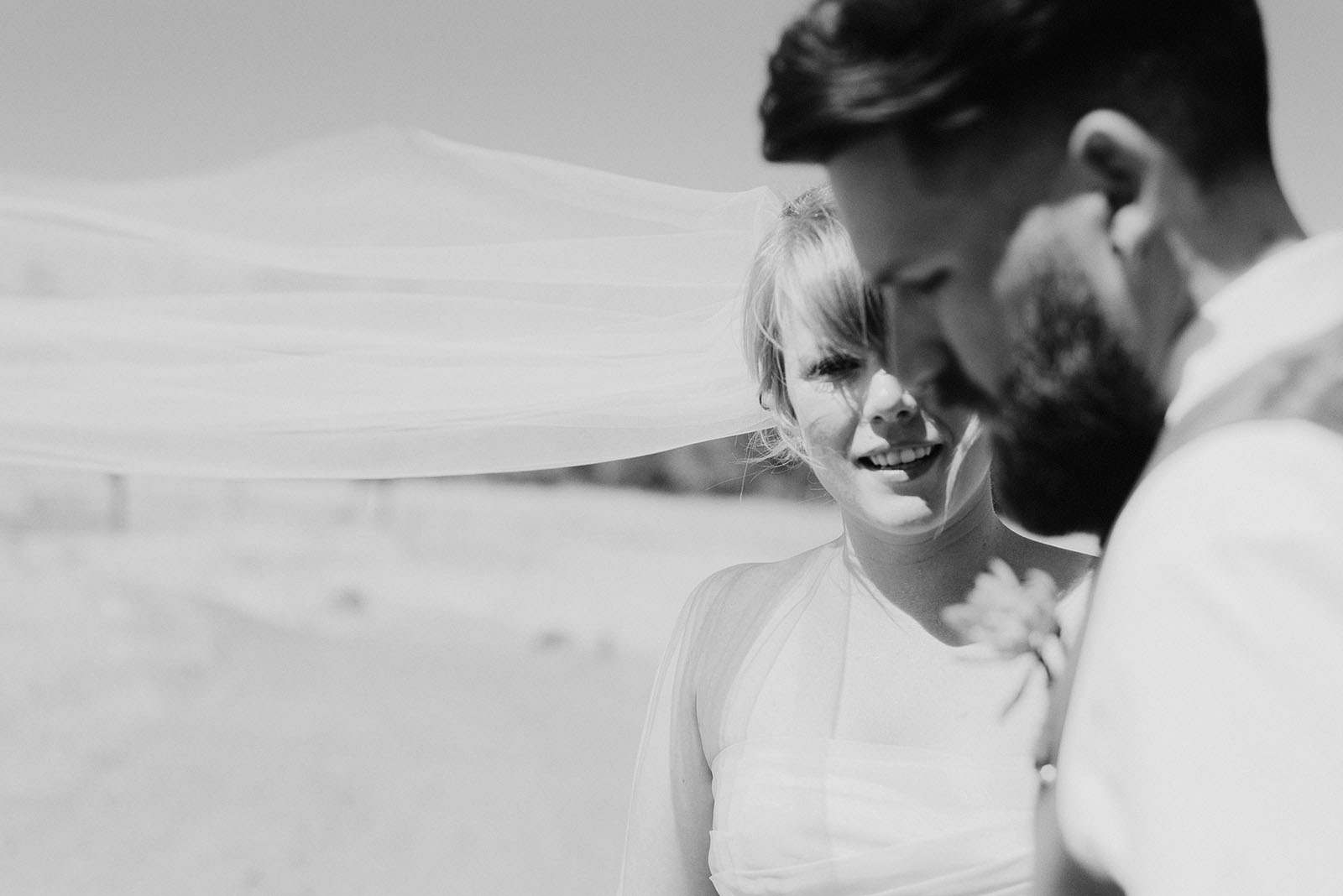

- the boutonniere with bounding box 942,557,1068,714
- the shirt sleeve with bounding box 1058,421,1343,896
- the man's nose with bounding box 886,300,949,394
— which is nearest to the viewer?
the shirt sleeve with bounding box 1058,421,1343,896

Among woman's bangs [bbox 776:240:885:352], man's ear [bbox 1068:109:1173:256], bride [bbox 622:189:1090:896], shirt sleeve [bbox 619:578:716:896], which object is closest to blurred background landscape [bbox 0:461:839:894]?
shirt sleeve [bbox 619:578:716:896]

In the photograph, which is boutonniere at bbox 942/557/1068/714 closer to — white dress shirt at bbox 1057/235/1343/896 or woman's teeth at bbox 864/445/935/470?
white dress shirt at bbox 1057/235/1343/896

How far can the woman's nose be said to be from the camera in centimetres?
220

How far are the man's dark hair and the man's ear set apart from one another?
17 millimetres

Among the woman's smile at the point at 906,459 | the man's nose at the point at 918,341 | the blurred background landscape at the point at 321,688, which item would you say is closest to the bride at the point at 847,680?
the woman's smile at the point at 906,459

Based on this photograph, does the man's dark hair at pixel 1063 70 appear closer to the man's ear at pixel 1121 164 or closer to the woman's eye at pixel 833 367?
the man's ear at pixel 1121 164

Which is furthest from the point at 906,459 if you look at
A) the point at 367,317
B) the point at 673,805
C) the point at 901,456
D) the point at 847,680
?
the point at 367,317

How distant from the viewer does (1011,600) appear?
1.38 meters

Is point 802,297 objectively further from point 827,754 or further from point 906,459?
point 827,754

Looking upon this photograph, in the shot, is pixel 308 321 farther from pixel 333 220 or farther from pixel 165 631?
pixel 165 631

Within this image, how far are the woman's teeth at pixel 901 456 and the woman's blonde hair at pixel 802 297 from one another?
18 centimetres

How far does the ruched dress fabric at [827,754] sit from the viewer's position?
7.31 feet

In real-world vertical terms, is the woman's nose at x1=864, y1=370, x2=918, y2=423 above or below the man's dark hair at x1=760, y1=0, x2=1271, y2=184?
below

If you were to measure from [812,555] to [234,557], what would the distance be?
65.1ft
